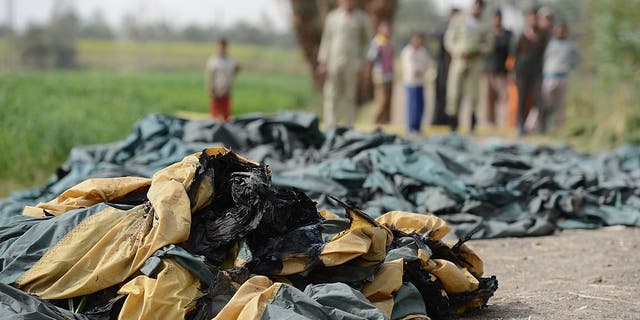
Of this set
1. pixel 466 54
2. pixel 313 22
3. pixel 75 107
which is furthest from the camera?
pixel 313 22

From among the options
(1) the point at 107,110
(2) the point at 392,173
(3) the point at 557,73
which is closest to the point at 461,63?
(3) the point at 557,73

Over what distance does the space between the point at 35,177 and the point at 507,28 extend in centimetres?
817

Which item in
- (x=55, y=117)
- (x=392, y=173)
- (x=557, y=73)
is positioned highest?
(x=392, y=173)

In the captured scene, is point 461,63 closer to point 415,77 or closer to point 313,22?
point 415,77

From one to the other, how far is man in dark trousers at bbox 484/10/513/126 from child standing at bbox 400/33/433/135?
4.01 feet

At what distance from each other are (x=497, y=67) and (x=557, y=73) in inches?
39.2

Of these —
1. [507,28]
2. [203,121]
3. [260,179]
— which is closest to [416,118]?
[507,28]

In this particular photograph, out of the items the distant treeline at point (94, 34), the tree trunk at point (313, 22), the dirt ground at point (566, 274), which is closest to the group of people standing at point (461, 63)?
the tree trunk at point (313, 22)

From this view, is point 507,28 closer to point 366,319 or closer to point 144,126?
point 144,126

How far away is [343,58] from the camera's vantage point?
43.0ft

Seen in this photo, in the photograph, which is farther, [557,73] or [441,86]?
[441,86]

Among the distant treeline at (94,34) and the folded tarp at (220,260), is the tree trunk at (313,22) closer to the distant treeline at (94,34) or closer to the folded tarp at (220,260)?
the distant treeline at (94,34)

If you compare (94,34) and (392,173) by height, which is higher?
(392,173)

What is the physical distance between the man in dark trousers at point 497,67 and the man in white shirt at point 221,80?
13.7ft
